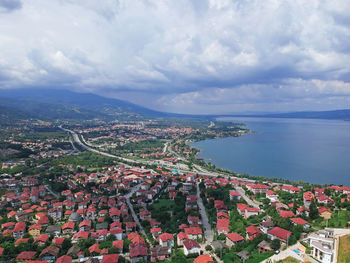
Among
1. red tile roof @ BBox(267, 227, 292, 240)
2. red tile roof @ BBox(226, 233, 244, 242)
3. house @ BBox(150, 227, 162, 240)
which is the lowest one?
house @ BBox(150, 227, 162, 240)

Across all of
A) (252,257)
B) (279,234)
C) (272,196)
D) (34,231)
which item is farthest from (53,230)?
(272,196)

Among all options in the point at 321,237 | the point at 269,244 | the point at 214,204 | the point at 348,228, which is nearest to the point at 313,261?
the point at 321,237

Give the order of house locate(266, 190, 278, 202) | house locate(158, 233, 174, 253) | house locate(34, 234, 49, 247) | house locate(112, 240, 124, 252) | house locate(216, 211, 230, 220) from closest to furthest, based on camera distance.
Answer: house locate(112, 240, 124, 252)
house locate(158, 233, 174, 253)
house locate(34, 234, 49, 247)
house locate(216, 211, 230, 220)
house locate(266, 190, 278, 202)

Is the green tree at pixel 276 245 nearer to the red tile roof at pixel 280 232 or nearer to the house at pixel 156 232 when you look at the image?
the red tile roof at pixel 280 232

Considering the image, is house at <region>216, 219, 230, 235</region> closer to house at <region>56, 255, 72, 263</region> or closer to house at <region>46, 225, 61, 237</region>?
house at <region>56, 255, 72, 263</region>

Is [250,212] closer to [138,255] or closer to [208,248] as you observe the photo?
[208,248]

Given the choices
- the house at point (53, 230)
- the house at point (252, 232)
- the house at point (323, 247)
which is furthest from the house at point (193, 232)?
the house at point (53, 230)

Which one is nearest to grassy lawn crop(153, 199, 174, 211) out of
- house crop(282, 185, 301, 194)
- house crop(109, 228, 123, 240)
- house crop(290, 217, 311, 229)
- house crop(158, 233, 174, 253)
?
house crop(109, 228, 123, 240)
